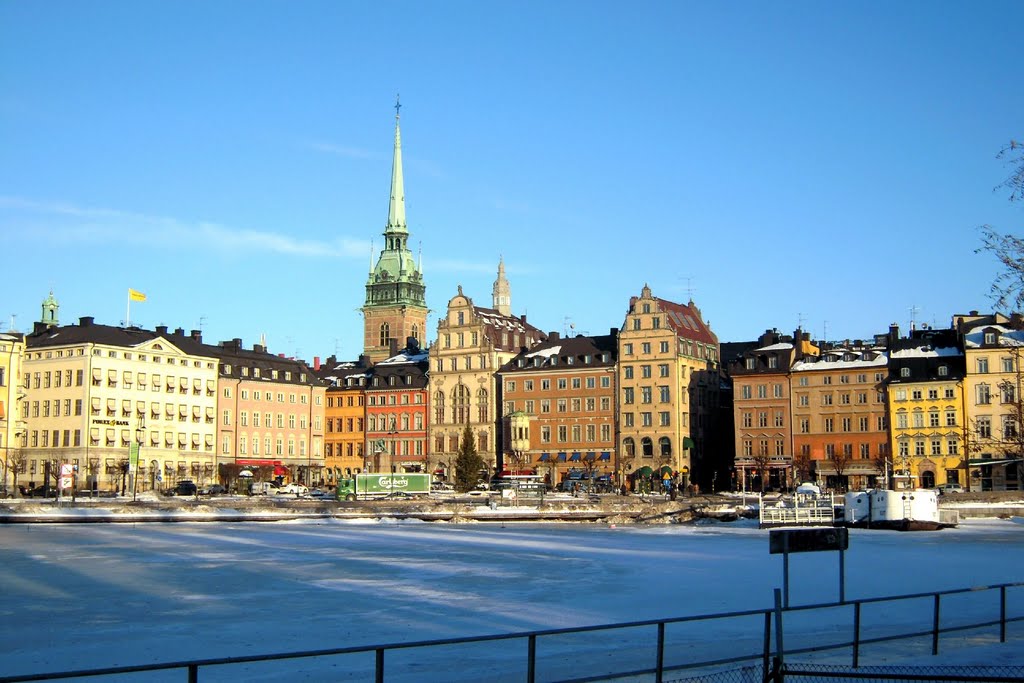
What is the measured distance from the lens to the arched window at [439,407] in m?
128

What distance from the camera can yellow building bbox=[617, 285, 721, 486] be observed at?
113375mm

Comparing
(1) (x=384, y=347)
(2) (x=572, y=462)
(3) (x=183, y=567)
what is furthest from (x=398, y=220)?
(3) (x=183, y=567)

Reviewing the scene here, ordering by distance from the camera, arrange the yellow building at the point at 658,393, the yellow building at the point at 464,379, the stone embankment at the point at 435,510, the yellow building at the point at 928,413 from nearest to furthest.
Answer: the stone embankment at the point at 435,510 → the yellow building at the point at 928,413 → the yellow building at the point at 658,393 → the yellow building at the point at 464,379

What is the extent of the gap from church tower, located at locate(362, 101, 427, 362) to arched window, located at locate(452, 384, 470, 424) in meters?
46.6

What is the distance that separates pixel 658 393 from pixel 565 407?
10.8m

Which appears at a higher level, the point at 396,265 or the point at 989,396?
the point at 396,265

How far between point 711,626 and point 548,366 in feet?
325

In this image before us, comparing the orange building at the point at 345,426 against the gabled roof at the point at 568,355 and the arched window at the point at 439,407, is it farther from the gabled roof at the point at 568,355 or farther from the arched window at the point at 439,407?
the gabled roof at the point at 568,355

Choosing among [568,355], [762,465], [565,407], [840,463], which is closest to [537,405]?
[565,407]

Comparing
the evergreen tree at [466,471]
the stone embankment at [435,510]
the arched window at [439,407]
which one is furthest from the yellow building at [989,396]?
the arched window at [439,407]

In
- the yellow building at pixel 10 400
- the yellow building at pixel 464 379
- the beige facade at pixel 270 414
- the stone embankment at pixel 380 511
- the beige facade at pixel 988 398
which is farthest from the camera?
the yellow building at pixel 464 379

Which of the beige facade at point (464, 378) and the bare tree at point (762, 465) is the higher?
the beige facade at point (464, 378)

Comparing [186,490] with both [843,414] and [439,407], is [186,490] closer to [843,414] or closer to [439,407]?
[439,407]

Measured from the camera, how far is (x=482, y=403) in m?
126
